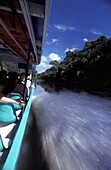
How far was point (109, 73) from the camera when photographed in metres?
22.9

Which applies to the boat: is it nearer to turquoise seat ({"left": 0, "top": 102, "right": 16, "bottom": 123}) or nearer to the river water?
turquoise seat ({"left": 0, "top": 102, "right": 16, "bottom": 123})

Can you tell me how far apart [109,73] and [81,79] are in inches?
338

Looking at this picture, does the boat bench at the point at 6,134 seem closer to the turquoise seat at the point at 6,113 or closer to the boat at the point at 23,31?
the boat at the point at 23,31

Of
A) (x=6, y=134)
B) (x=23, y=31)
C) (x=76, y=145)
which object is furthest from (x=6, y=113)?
(x=76, y=145)

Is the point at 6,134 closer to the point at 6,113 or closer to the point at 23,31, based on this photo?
the point at 6,113

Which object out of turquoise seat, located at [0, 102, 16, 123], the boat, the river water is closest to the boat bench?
the boat

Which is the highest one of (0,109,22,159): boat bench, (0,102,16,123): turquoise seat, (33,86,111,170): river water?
(0,102,16,123): turquoise seat

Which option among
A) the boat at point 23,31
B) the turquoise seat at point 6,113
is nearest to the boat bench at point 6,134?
the boat at point 23,31

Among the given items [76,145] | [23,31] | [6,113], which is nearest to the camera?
[6,113]

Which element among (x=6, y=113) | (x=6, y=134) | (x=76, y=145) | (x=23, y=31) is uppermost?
(x=23, y=31)

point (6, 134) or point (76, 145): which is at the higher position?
point (6, 134)

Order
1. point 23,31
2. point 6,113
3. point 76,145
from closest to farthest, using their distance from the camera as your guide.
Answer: point 6,113 < point 23,31 < point 76,145

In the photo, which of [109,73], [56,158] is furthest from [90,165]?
[109,73]

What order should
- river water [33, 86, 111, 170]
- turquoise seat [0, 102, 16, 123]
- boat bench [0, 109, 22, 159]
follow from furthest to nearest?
river water [33, 86, 111, 170]
turquoise seat [0, 102, 16, 123]
boat bench [0, 109, 22, 159]
